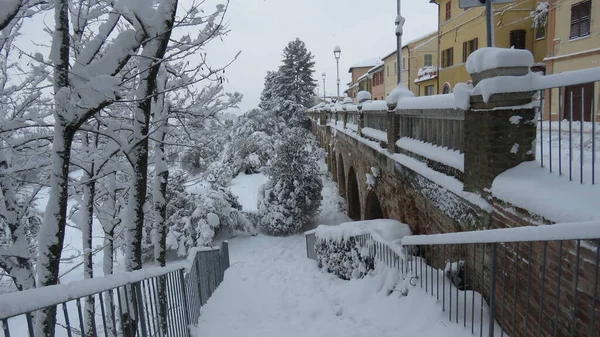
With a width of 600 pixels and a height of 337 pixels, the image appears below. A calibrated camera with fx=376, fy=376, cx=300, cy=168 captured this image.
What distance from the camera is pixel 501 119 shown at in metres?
3.87

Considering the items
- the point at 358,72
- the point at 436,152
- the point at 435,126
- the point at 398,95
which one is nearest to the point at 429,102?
the point at 435,126

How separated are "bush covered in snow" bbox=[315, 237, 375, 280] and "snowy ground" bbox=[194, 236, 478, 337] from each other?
0.74ft

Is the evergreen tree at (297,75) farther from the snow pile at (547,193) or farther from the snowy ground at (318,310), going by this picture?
the snow pile at (547,193)

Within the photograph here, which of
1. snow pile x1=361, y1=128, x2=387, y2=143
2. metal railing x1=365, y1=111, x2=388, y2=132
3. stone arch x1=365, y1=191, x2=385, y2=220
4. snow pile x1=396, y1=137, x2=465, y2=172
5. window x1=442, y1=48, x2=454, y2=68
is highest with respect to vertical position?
window x1=442, y1=48, x2=454, y2=68

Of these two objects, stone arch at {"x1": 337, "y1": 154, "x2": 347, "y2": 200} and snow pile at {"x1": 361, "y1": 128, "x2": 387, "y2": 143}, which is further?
stone arch at {"x1": 337, "y1": 154, "x2": 347, "y2": 200}

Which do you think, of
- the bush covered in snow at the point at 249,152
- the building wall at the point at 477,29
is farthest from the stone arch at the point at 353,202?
the bush covered in snow at the point at 249,152

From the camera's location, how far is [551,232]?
6.89ft

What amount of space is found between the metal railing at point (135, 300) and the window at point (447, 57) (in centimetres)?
2205

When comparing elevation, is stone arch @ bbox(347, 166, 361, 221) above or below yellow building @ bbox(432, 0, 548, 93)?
below

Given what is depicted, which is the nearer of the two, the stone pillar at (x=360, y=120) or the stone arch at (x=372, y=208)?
the stone arch at (x=372, y=208)

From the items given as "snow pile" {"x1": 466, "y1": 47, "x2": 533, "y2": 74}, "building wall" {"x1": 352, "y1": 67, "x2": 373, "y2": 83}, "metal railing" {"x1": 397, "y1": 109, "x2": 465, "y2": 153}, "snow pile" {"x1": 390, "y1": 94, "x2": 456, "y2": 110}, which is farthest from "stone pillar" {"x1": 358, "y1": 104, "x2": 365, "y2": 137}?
"building wall" {"x1": 352, "y1": 67, "x2": 373, "y2": 83}

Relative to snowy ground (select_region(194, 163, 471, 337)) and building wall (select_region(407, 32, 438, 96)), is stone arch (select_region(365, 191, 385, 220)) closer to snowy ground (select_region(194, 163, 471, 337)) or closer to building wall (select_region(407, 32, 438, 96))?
snowy ground (select_region(194, 163, 471, 337))

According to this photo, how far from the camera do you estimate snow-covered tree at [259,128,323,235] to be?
17.2m

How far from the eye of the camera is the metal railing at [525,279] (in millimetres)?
2271
